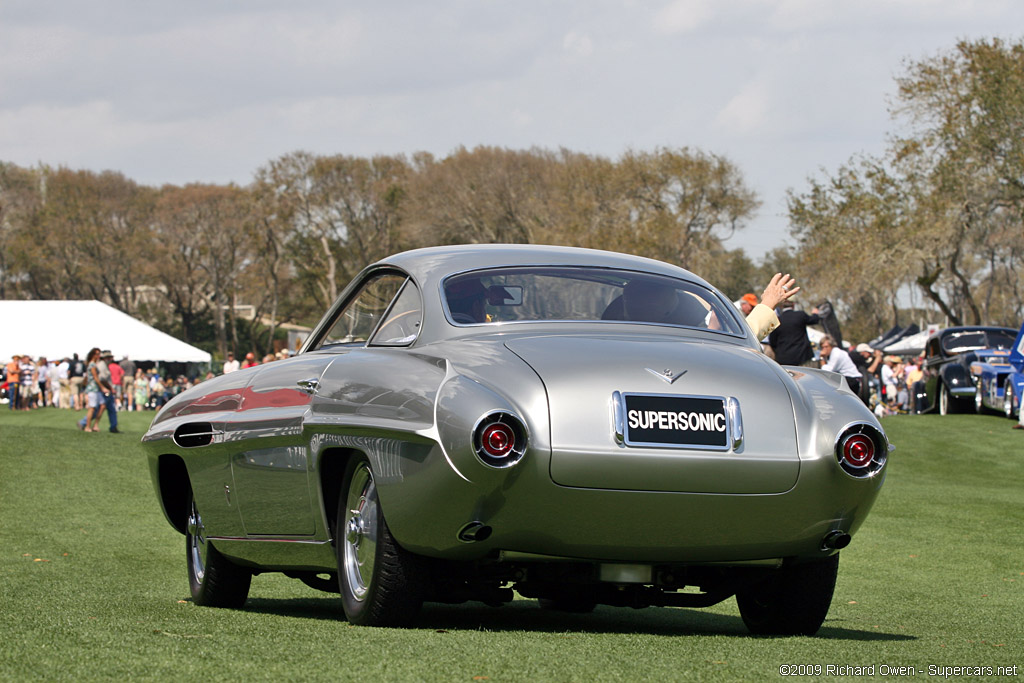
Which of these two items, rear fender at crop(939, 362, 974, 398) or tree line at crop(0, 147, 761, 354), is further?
tree line at crop(0, 147, 761, 354)

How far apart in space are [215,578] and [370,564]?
1978 mm

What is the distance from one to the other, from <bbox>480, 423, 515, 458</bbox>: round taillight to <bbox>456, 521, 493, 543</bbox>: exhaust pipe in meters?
0.27

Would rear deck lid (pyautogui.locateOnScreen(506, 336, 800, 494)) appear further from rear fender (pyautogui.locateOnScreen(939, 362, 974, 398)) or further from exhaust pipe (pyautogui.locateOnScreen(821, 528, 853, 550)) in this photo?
rear fender (pyautogui.locateOnScreen(939, 362, 974, 398))

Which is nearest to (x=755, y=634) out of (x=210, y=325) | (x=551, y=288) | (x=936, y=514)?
(x=551, y=288)

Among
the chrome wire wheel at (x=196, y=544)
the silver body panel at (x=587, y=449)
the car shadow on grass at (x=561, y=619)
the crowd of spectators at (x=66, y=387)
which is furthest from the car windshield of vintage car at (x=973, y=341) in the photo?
the silver body panel at (x=587, y=449)

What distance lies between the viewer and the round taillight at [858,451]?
4.85 meters

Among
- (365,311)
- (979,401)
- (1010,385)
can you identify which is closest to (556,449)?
(365,311)

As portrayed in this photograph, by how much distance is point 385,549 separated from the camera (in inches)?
193

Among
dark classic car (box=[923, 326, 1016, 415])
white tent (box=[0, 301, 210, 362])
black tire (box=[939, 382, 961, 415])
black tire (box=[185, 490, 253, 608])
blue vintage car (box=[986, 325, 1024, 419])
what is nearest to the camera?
black tire (box=[185, 490, 253, 608])

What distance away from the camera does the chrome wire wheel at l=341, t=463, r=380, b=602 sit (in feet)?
16.6

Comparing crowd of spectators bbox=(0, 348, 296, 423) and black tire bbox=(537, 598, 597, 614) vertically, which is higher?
black tire bbox=(537, 598, 597, 614)

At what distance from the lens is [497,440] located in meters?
4.49

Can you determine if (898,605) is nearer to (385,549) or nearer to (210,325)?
(385,549)

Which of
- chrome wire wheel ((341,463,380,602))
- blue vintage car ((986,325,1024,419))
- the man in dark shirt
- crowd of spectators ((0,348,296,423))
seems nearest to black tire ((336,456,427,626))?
chrome wire wheel ((341,463,380,602))
